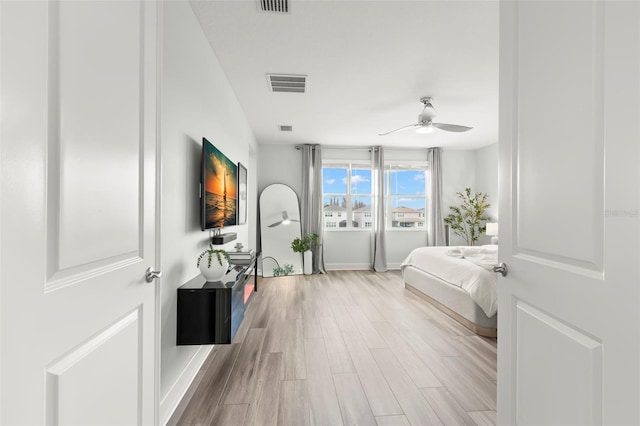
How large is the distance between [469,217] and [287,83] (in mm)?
4934

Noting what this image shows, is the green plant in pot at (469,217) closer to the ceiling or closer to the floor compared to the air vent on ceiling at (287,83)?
closer to the floor

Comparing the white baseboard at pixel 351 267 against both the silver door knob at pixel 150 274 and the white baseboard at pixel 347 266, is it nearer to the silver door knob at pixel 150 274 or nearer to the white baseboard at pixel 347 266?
the white baseboard at pixel 347 266

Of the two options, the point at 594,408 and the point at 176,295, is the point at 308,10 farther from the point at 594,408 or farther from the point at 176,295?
the point at 594,408

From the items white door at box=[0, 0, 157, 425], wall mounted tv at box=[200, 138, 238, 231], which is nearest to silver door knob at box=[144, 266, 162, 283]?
white door at box=[0, 0, 157, 425]

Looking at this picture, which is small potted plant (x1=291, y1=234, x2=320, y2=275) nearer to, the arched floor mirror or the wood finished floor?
the arched floor mirror

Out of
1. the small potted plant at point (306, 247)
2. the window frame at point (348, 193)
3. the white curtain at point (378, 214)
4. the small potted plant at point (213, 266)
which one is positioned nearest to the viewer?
the small potted plant at point (213, 266)

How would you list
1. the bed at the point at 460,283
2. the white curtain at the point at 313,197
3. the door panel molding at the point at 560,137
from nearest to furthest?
the door panel molding at the point at 560,137
the bed at the point at 460,283
the white curtain at the point at 313,197

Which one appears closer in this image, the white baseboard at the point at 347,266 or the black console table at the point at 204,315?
the black console table at the point at 204,315

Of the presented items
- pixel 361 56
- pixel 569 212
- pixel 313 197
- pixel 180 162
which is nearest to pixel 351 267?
pixel 313 197

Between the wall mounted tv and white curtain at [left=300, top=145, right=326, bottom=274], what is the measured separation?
283 centimetres

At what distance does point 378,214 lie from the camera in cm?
600

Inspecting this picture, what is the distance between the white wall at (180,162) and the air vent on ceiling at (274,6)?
50cm

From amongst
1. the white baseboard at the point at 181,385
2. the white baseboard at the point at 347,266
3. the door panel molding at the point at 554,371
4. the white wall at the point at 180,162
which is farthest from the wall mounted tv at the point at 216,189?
the white baseboard at the point at 347,266

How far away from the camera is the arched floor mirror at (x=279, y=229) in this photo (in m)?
5.44
